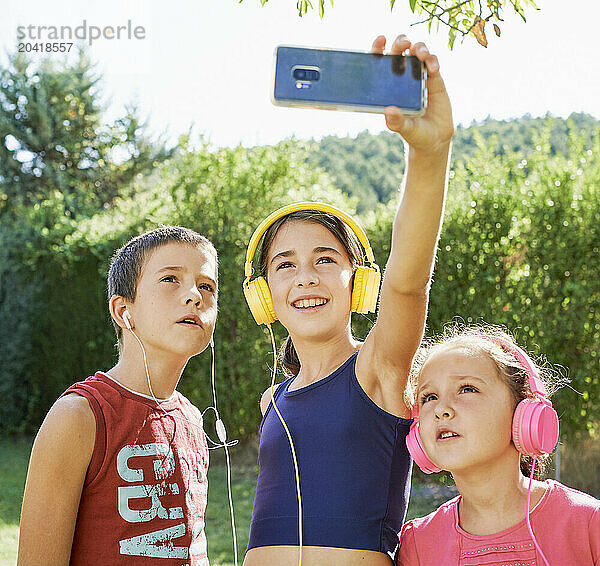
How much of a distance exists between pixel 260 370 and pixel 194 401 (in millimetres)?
1010

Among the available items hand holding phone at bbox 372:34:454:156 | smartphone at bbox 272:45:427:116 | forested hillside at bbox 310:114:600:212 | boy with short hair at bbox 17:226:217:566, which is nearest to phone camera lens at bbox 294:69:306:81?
smartphone at bbox 272:45:427:116

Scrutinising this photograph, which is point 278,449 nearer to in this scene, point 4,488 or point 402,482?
point 402,482

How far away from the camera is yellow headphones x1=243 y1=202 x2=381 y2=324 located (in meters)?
2.23

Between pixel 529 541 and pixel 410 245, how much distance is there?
80cm

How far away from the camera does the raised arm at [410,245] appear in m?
1.53

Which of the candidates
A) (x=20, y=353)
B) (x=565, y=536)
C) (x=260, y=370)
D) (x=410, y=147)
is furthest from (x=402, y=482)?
(x=20, y=353)

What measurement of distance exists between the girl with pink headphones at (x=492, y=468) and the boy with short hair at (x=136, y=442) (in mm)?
702

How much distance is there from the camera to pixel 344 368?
2105mm

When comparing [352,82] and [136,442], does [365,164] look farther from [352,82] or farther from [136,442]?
[352,82]

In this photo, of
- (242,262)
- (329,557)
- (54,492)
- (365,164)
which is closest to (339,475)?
(329,557)

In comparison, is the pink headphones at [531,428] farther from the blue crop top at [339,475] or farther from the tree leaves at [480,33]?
the tree leaves at [480,33]

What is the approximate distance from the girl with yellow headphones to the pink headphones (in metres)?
0.09

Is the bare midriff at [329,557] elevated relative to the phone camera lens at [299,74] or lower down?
lower down

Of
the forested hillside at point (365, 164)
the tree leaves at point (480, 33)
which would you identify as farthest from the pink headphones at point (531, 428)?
→ the forested hillside at point (365, 164)
